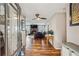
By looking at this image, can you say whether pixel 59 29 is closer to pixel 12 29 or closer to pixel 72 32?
pixel 72 32

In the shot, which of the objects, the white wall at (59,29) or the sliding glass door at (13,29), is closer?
the white wall at (59,29)

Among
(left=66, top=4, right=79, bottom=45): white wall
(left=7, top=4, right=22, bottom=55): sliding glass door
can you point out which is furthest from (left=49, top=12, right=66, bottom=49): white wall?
(left=7, top=4, right=22, bottom=55): sliding glass door

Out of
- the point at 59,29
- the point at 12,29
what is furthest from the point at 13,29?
the point at 59,29

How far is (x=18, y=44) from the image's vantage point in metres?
2.06

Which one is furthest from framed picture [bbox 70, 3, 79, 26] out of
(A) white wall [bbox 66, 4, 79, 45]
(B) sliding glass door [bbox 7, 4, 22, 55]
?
(B) sliding glass door [bbox 7, 4, 22, 55]

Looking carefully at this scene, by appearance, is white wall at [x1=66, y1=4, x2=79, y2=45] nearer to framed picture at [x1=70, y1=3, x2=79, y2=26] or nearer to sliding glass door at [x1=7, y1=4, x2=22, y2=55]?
framed picture at [x1=70, y1=3, x2=79, y2=26]

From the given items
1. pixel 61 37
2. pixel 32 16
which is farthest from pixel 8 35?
pixel 61 37

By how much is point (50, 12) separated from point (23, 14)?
0.36 meters

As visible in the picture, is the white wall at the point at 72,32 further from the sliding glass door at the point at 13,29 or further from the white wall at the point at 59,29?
the sliding glass door at the point at 13,29

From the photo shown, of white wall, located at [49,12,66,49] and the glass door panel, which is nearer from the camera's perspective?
white wall, located at [49,12,66,49]

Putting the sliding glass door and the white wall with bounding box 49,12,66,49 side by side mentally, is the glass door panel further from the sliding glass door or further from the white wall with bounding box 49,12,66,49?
the white wall with bounding box 49,12,66,49

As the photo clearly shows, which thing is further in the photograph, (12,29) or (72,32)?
(12,29)

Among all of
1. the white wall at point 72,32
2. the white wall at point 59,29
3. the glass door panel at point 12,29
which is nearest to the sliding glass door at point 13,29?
the glass door panel at point 12,29

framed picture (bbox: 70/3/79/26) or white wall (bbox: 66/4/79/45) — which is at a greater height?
framed picture (bbox: 70/3/79/26)
